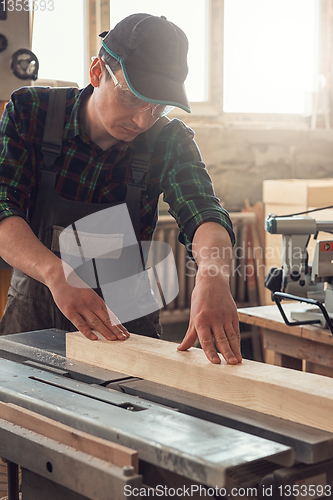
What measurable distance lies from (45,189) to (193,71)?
2666 mm

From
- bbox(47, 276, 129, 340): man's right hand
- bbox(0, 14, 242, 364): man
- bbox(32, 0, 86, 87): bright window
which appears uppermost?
bbox(32, 0, 86, 87): bright window

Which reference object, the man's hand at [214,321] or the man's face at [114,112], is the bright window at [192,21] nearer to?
the man's face at [114,112]

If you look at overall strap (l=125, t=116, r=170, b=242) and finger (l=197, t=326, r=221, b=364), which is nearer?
finger (l=197, t=326, r=221, b=364)

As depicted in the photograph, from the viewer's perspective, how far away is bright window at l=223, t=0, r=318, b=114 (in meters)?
4.02

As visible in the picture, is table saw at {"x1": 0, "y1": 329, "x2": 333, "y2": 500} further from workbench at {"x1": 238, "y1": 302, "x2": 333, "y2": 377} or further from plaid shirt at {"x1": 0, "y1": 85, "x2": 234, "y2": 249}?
workbench at {"x1": 238, "y1": 302, "x2": 333, "y2": 377}

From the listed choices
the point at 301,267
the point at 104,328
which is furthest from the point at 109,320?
the point at 301,267

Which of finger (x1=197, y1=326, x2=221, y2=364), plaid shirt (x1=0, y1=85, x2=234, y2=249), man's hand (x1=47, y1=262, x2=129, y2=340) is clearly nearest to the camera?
finger (x1=197, y1=326, x2=221, y2=364)

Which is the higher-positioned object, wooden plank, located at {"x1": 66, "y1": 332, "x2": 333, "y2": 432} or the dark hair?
the dark hair

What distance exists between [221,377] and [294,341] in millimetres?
1204

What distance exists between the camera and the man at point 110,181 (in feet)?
4.15

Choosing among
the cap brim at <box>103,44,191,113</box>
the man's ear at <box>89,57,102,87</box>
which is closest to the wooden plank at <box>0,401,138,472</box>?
the cap brim at <box>103,44,191,113</box>

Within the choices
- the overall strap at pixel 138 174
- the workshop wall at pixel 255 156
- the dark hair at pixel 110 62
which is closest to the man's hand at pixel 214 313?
the overall strap at pixel 138 174

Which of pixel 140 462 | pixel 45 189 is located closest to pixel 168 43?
pixel 45 189

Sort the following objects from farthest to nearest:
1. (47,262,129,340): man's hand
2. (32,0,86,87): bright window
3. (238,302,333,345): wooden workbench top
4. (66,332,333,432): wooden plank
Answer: (32,0,86,87): bright window < (238,302,333,345): wooden workbench top < (47,262,129,340): man's hand < (66,332,333,432): wooden plank
